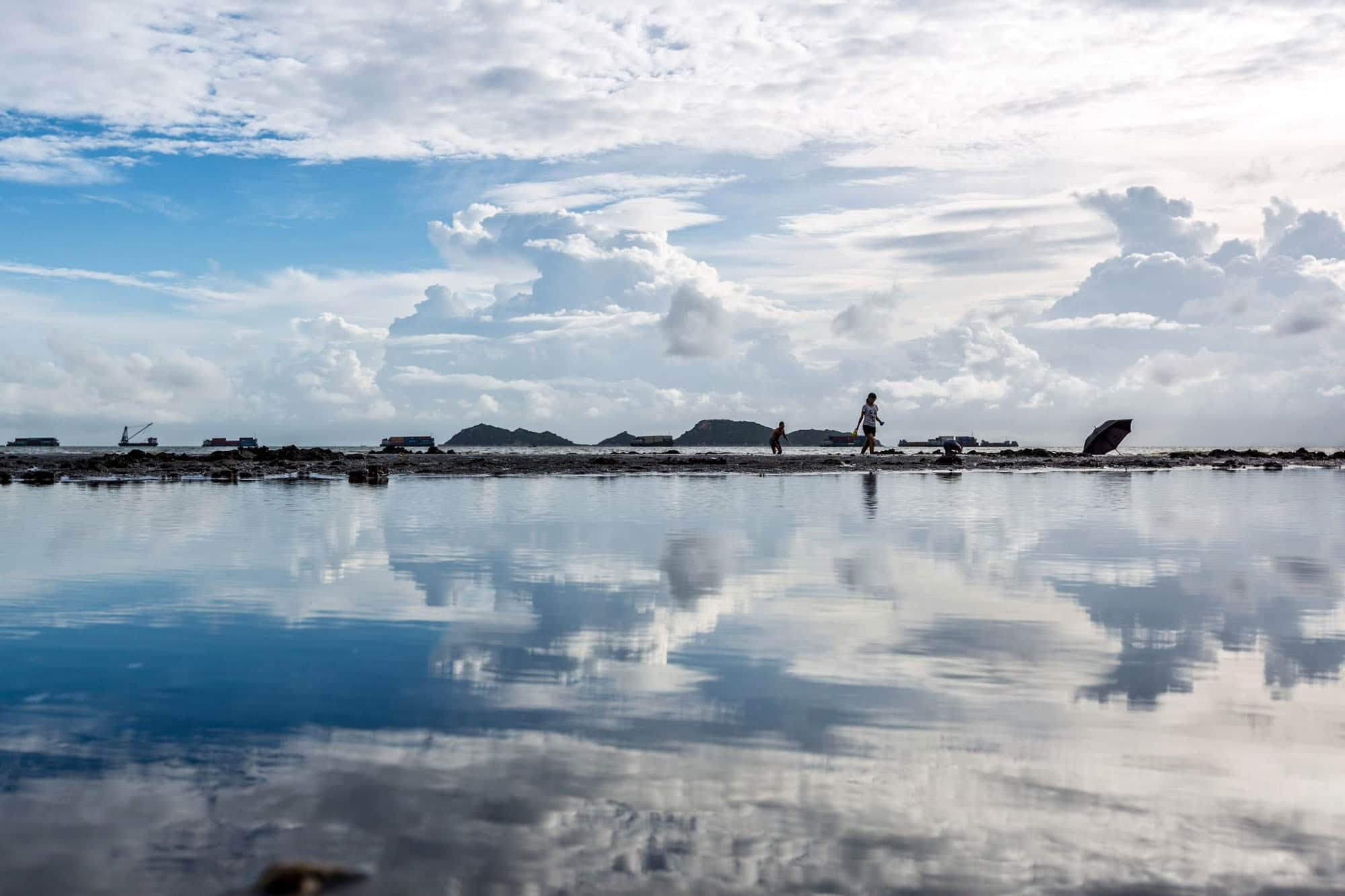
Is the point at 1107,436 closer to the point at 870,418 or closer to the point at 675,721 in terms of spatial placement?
the point at 870,418

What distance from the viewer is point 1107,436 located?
6938 centimetres

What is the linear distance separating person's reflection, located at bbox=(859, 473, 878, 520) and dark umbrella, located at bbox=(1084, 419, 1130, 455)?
3384 centimetres

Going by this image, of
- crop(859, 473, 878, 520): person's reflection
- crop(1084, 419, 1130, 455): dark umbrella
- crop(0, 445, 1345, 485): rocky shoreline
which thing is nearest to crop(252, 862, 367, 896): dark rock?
crop(859, 473, 878, 520): person's reflection

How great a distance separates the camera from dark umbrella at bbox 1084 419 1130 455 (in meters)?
69.0

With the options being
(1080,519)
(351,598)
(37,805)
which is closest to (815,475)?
(1080,519)

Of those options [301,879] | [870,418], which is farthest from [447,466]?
[301,879]

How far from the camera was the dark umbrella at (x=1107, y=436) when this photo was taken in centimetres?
6900

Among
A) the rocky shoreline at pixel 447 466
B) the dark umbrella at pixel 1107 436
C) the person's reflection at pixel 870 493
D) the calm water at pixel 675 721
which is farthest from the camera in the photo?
the dark umbrella at pixel 1107 436

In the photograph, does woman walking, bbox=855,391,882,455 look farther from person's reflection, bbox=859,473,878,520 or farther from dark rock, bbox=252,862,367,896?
dark rock, bbox=252,862,367,896

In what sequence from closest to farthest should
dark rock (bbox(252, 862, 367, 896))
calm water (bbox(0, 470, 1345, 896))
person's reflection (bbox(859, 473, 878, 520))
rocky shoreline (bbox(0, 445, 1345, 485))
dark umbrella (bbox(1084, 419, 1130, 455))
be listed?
dark rock (bbox(252, 862, 367, 896)) → calm water (bbox(0, 470, 1345, 896)) → person's reflection (bbox(859, 473, 878, 520)) → rocky shoreline (bbox(0, 445, 1345, 485)) → dark umbrella (bbox(1084, 419, 1130, 455))

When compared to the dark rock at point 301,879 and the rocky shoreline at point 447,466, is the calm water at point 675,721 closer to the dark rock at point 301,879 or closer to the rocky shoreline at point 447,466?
the dark rock at point 301,879

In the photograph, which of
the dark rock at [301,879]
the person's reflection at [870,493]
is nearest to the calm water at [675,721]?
the dark rock at [301,879]

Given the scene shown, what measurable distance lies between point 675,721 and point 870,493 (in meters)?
22.3

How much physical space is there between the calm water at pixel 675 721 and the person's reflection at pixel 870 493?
7283 mm
